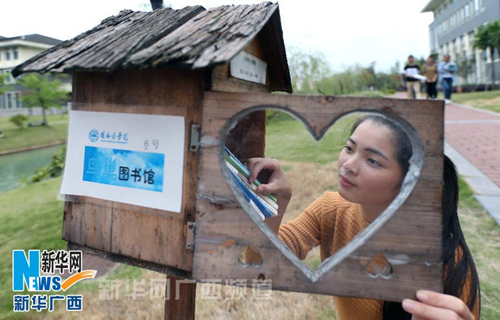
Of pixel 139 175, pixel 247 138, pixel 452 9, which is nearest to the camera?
pixel 139 175

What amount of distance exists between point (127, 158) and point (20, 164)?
14.6 metres

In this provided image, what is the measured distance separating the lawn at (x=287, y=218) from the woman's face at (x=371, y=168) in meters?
0.38

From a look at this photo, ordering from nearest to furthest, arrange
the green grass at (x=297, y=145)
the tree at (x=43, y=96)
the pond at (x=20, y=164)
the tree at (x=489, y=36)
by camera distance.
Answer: the green grass at (x=297, y=145), the pond at (x=20, y=164), the tree at (x=489, y=36), the tree at (x=43, y=96)

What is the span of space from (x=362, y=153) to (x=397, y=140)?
100 millimetres

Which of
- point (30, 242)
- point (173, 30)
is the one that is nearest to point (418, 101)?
point (173, 30)

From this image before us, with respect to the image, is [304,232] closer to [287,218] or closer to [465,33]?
[287,218]

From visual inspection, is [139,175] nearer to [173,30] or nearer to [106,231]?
[106,231]

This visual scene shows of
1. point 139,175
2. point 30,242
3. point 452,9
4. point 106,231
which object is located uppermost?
point 452,9

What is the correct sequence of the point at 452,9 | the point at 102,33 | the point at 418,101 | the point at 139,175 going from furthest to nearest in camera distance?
the point at 452,9 < the point at 102,33 < the point at 139,175 < the point at 418,101

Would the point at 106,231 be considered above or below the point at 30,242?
above

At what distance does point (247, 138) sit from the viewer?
1363 mm

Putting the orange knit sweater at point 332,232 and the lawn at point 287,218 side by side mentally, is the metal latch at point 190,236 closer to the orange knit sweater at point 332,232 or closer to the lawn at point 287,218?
the orange knit sweater at point 332,232

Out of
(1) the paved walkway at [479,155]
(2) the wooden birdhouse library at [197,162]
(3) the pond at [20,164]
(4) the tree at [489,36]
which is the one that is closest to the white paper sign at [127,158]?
(2) the wooden birdhouse library at [197,162]

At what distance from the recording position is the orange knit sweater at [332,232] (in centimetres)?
122
